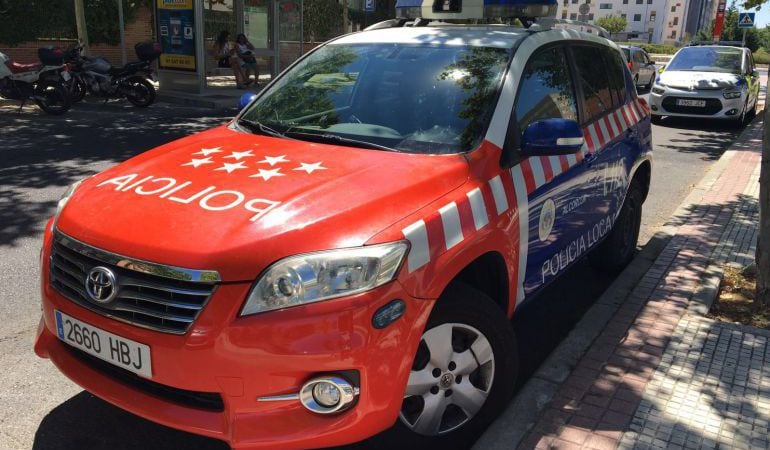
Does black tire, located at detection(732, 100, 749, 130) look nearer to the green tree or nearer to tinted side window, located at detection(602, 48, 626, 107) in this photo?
tinted side window, located at detection(602, 48, 626, 107)

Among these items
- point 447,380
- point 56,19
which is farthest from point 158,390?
point 56,19

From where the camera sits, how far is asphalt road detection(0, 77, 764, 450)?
292cm

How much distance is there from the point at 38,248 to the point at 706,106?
1242cm

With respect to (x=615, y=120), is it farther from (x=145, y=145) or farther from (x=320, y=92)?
(x=145, y=145)

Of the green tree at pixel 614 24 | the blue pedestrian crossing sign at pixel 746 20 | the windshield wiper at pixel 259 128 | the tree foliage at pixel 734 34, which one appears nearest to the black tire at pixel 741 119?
the blue pedestrian crossing sign at pixel 746 20

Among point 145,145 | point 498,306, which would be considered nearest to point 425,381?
point 498,306

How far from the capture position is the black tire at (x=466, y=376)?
8.34 ft

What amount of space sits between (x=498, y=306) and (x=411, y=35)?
1.72 m

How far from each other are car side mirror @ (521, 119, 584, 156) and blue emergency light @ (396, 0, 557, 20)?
172cm

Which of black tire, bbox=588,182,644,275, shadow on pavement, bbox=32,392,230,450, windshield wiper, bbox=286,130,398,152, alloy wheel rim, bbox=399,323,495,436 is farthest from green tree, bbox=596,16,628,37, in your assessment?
shadow on pavement, bbox=32,392,230,450

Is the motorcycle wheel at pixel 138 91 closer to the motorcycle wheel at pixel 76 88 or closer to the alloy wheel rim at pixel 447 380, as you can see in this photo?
the motorcycle wheel at pixel 76 88

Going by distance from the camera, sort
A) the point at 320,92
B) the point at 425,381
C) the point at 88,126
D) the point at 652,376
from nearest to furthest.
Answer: the point at 425,381 → the point at 652,376 → the point at 320,92 → the point at 88,126

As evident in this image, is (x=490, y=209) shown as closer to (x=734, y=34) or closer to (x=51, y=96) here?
(x=51, y=96)

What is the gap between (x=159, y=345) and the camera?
2266 mm
